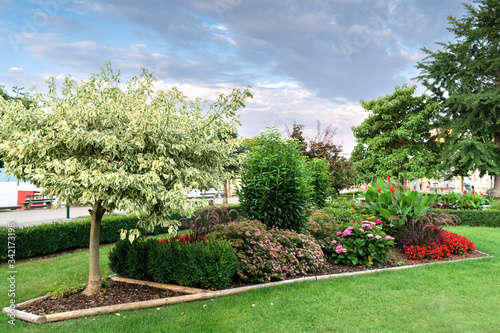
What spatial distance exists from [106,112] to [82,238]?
5376mm

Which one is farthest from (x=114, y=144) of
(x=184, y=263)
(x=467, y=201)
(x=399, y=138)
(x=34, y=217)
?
(x=399, y=138)

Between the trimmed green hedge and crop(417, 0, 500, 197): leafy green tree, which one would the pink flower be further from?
crop(417, 0, 500, 197): leafy green tree

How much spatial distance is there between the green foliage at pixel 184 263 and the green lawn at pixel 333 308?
0.35 metres

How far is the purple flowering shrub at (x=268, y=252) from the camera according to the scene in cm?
491

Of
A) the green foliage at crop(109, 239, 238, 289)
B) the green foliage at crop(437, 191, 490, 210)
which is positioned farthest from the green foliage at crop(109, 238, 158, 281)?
the green foliage at crop(437, 191, 490, 210)

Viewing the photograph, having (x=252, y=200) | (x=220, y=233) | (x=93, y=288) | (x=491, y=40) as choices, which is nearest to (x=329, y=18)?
(x=252, y=200)

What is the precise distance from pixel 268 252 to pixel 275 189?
5.18 ft

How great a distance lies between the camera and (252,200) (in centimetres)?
652

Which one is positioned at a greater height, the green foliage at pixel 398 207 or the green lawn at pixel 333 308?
the green foliage at pixel 398 207

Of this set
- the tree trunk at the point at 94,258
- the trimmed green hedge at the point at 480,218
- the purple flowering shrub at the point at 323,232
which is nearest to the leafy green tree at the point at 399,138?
the trimmed green hedge at the point at 480,218

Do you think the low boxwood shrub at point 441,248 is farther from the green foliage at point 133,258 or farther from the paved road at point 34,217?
the paved road at point 34,217

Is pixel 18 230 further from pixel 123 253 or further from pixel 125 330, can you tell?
pixel 125 330

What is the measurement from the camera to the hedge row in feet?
23.1

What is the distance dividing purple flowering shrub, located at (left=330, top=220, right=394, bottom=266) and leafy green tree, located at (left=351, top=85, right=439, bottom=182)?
54.0 feet
